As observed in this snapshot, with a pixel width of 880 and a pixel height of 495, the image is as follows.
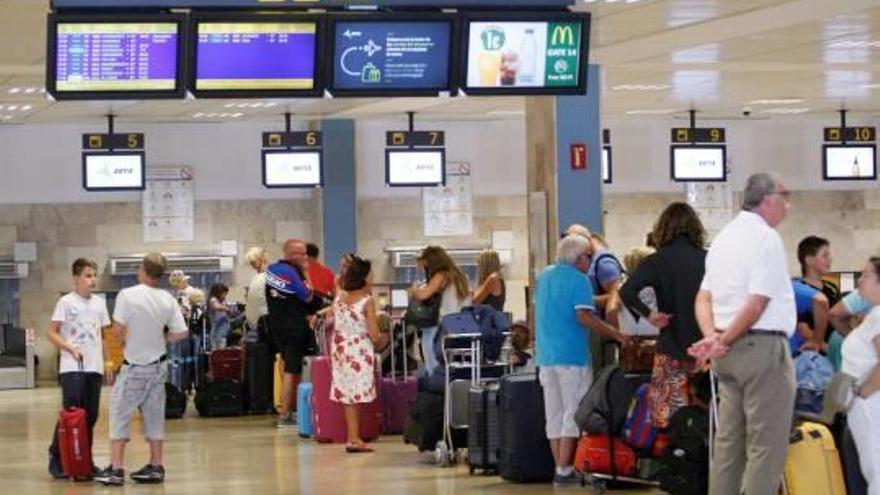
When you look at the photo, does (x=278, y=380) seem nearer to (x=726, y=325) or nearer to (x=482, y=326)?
(x=482, y=326)

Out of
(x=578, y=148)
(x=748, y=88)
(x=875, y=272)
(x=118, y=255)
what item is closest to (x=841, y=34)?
(x=578, y=148)

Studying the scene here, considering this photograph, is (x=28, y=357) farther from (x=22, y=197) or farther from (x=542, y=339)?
(x=542, y=339)

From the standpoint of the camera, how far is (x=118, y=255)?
90.2 ft

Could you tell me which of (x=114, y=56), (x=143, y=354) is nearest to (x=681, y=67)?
(x=143, y=354)

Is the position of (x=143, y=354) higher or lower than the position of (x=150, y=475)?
higher

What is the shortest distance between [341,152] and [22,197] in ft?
16.2

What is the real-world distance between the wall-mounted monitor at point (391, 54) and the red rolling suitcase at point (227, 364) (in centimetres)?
877

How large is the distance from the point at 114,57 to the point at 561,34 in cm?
295

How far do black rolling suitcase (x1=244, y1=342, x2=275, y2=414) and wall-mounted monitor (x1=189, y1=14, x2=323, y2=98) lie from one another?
27.9 feet

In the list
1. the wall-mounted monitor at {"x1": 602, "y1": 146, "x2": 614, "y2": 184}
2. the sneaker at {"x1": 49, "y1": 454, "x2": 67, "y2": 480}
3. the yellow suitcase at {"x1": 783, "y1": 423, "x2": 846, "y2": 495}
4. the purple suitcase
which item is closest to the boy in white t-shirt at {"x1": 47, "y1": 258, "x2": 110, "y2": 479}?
the sneaker at {"x1": 49, "y1": 454, "x2": 67, "y2": 480}

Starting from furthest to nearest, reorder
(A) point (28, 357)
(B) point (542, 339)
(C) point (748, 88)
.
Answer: (A) point (28, 357) → (C) point (748, 88) → (B) point (542, 339)

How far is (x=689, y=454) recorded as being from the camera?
1036cm

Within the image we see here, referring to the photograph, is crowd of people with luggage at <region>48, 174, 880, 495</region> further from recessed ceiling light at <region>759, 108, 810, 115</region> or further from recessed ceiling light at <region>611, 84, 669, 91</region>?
recessed ceiling light at <region>759, 108, 810, 115</region>

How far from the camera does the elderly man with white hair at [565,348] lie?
1195 centimetres
